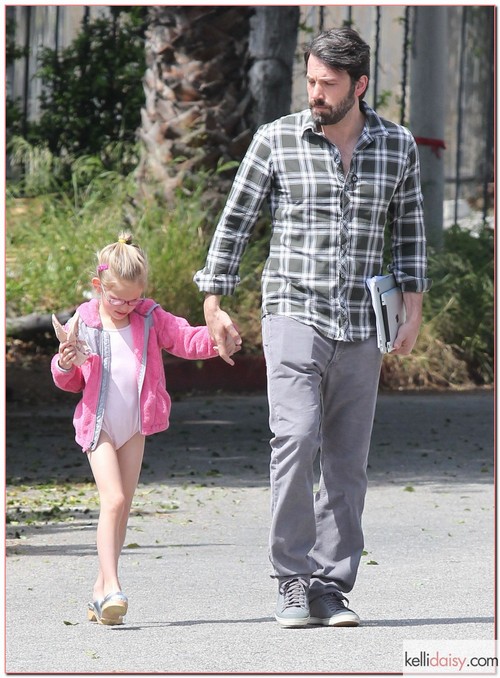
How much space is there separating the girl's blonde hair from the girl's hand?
0.95 feet

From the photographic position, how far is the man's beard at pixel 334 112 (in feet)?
16.7

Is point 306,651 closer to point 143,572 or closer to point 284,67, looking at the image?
point 143,572

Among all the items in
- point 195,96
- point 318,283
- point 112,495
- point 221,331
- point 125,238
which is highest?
point 195,96

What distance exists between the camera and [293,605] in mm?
5203

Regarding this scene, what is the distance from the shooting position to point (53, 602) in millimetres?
5758

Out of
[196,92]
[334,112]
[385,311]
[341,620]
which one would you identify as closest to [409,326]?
[385,311]

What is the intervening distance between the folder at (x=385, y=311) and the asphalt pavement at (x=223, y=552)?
102 cm

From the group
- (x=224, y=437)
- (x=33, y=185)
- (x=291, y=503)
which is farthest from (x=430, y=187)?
(x=291, y=503)

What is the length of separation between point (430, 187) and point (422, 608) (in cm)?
966

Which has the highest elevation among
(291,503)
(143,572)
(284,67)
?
(284,67)

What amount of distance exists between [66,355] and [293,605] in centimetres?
118

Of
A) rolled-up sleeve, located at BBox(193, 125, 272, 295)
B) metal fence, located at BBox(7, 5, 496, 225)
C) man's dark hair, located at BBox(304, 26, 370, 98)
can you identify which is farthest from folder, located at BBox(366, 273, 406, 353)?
metal fence, located at BBox(7, 5, 496, 225)

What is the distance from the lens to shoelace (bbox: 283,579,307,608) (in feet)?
17.1

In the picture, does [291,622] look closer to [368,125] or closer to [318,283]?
[318,283]
